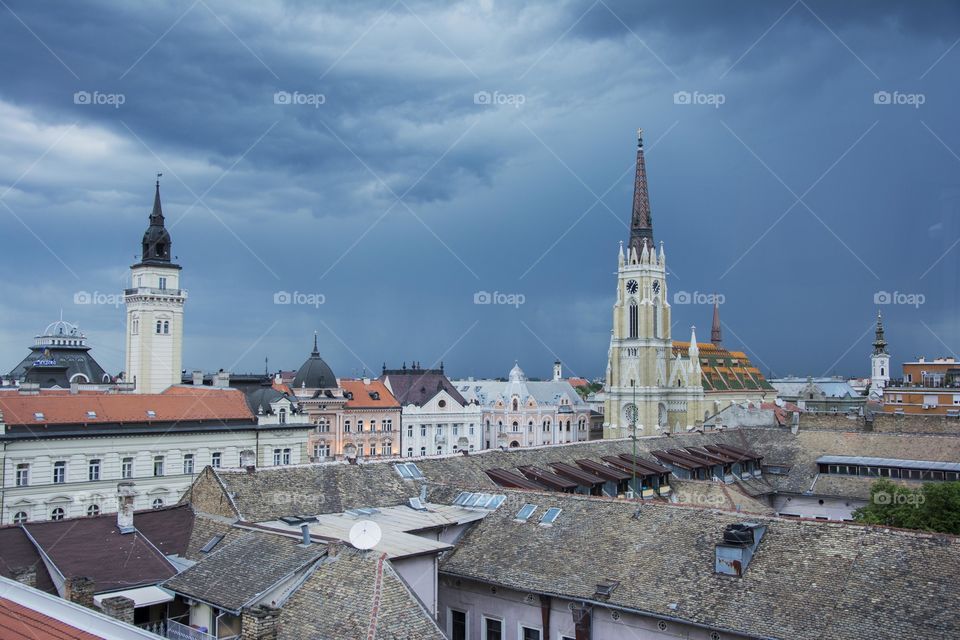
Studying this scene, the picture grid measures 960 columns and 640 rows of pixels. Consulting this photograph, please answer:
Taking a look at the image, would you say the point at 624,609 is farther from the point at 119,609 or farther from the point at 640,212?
the point at 640,212

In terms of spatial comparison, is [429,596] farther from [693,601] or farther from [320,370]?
[320,370]

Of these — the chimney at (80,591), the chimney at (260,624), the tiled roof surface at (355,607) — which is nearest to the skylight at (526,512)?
the tiled roof surface at (355,607)

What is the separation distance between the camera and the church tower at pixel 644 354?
105m

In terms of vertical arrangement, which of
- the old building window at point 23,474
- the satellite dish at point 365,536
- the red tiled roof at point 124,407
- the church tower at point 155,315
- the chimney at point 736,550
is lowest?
the old building window at point 23,474

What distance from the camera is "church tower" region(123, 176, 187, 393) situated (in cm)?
7031

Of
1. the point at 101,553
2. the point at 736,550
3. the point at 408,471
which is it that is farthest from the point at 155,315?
the point at 736,550

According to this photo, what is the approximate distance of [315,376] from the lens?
71.8 metres

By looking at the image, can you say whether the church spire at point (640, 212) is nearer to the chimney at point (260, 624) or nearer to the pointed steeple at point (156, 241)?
the pointed steeple at point (156, 241)

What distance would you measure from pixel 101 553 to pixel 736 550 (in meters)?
17.7

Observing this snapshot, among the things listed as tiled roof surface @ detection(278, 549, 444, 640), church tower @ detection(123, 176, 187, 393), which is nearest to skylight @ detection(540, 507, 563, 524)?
tiled roof surface @ detection(278, 549, 444, 640)

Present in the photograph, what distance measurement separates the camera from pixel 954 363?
79938mm

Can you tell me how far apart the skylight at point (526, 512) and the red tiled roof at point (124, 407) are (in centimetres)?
3437

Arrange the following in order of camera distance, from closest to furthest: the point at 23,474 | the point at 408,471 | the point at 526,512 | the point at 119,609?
the point at 119,609 → the point at 526,512 → the point at 408,471 → the point at 23,474

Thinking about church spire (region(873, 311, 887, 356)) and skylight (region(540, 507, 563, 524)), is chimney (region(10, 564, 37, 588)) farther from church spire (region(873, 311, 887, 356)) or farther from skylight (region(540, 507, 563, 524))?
church spire (region(873, 311, 887, 356))
